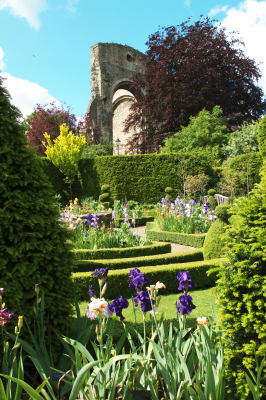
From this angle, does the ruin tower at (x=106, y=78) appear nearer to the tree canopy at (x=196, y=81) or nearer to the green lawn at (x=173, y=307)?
the tree canopy at (x=196, y=81)

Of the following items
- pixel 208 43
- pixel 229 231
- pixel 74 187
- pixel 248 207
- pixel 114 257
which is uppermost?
pixel 208 43

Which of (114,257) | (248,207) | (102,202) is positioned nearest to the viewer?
(248,207)

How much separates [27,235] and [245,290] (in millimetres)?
1570

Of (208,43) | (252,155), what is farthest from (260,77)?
(252,155)

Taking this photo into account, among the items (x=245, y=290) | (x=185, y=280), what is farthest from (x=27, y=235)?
(x=245, y=290)

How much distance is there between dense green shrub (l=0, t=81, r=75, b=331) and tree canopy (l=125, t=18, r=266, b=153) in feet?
64.9

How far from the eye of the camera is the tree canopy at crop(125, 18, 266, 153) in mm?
21312

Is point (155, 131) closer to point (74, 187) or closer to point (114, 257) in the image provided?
point (74, 187)

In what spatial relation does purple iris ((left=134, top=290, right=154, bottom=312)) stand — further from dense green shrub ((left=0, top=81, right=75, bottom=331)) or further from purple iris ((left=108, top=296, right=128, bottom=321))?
dense green shrub ((left=0, top=81, right=75, bottom=331))

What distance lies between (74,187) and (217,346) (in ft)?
55.9

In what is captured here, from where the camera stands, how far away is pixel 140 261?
18.6 ft

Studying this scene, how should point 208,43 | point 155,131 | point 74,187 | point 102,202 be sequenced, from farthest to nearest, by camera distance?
point 155,131 < point 208,43 < point 74,187 < point 102,202

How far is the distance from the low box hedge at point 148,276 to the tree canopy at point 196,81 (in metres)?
17.2

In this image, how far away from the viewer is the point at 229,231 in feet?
7.06
